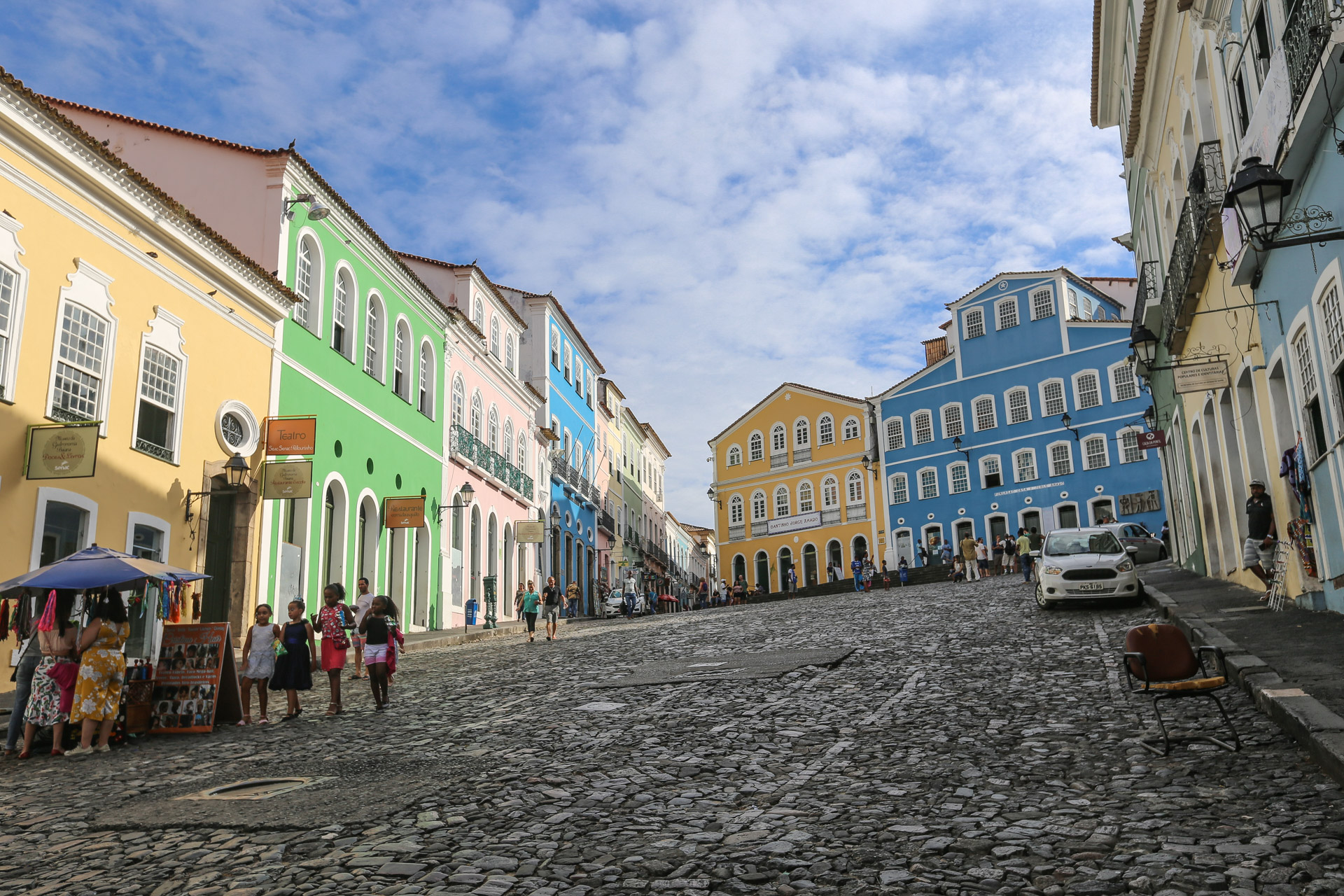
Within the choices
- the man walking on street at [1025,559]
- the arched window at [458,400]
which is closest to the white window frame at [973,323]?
the man walking on street at [1025,559]

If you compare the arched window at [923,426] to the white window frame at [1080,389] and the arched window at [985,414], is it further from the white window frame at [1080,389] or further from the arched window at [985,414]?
the white window frame at [1080,389]

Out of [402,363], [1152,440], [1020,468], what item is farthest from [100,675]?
[1020,468]

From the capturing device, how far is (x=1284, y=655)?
9547 millimetres

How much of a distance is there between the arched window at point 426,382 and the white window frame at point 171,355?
11.2 metres

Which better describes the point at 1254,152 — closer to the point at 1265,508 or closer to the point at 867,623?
the point at 1265,508

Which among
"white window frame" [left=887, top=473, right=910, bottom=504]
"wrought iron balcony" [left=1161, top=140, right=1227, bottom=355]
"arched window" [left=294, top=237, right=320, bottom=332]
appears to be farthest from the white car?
"white window frame" [left=887, top=473, right=910, bottom=504]

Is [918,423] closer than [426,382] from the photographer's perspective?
No

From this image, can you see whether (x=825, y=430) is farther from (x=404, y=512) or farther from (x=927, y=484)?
(x=404, y=512)

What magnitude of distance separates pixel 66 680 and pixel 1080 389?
42.4 metres

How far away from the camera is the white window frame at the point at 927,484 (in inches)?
1956

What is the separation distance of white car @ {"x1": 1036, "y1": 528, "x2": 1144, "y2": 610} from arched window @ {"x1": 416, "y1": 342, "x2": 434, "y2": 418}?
1680 cm

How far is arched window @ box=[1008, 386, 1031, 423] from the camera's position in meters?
46.9

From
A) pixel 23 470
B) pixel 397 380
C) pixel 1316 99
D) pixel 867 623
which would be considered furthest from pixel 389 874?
pixel 397 380

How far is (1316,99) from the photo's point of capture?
31.8 ft
